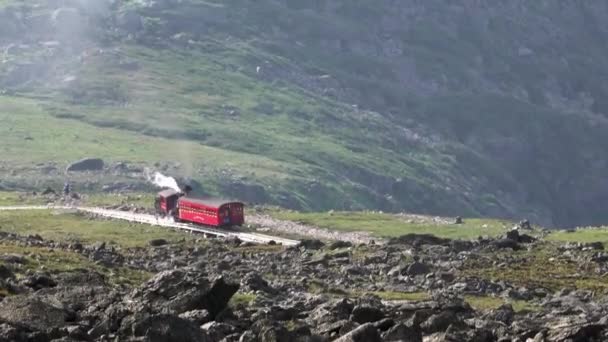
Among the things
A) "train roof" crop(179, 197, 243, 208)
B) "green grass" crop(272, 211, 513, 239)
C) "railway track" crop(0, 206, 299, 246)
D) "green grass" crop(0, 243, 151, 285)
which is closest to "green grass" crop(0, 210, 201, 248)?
"railway track" crop(0, 206, 299, 246)

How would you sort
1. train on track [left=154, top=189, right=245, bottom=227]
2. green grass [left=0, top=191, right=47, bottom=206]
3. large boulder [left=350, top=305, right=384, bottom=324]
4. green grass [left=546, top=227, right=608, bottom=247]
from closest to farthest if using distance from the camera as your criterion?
large boulder [left=350, top=305, right=384, bottom=324] → green grass [left=546, top=227, right=608, bottom=247] → train on track [left=154, top=189, right=245, bottom=227] → green grass [left=0, top=191, right=47, bottom=206]

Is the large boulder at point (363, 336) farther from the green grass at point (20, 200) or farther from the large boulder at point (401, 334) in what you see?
the green grass at point (20, 200)

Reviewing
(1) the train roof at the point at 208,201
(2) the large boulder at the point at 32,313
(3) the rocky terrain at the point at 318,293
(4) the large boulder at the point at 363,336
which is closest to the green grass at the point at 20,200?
(1) the train roof at the point at 208,201

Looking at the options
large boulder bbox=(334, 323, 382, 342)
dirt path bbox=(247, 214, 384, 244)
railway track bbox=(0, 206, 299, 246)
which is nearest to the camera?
large boulder bbox=(334, 323, 382, 342)

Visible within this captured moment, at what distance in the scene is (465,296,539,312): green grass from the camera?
247ft

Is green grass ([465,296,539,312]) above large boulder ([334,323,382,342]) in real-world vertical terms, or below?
below

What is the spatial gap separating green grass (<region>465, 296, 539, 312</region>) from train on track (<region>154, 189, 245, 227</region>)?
200ft

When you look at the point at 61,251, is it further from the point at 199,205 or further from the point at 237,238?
the point at 199,205

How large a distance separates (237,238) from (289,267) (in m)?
27.6

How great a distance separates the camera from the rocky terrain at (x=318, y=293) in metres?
46.3

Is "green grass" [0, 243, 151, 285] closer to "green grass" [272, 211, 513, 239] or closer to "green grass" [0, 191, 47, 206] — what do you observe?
"green grass" [272, 211, 513, 239]

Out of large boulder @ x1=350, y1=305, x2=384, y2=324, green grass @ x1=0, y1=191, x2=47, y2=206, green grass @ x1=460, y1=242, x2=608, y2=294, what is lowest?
green grass @ x1=0, y1=191, x2=47, y2=206

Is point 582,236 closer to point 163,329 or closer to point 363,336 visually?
point 363,336

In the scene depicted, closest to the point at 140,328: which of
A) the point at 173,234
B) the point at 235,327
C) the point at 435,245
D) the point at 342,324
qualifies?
the point at 235,327
